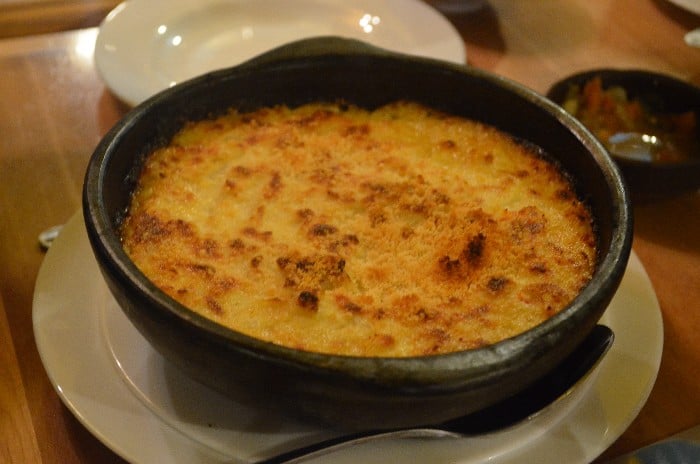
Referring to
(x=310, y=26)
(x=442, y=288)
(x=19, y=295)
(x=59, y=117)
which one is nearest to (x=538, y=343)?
(x=442, y=288)

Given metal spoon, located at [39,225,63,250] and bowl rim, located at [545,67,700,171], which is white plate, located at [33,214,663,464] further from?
bowl rim, located at [545,67,700,171]

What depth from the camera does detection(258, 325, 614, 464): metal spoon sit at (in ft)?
2.50

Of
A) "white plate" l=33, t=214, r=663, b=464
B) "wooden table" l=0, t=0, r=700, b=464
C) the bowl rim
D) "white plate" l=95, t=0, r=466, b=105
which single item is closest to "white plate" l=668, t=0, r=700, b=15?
"wooden table" l=0, t=0, r=700, b=464

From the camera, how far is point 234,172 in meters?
1.06

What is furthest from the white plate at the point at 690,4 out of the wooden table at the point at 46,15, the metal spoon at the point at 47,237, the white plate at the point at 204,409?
the metal spoon at the point at 47,237

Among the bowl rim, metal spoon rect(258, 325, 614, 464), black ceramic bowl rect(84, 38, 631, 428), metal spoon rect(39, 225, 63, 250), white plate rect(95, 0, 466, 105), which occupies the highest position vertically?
black ceramic bowl rect(84, 38, 631, 428)

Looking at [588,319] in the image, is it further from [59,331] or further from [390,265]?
[59,331]

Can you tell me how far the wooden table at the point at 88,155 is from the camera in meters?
0.91

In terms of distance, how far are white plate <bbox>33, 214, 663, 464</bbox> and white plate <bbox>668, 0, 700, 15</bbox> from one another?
1397 millimetres

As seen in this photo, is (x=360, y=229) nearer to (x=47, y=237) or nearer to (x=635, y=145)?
(x=47, y=237)

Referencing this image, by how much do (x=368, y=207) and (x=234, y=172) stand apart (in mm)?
223

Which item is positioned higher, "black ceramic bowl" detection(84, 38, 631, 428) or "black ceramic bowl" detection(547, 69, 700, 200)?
"black ceramic bowl" detection(84, 38, 631, 428)

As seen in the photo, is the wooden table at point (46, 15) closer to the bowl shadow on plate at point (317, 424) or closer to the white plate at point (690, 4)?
the bowl shadow on plate at point (317, 424)

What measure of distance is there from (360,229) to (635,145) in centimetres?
73
